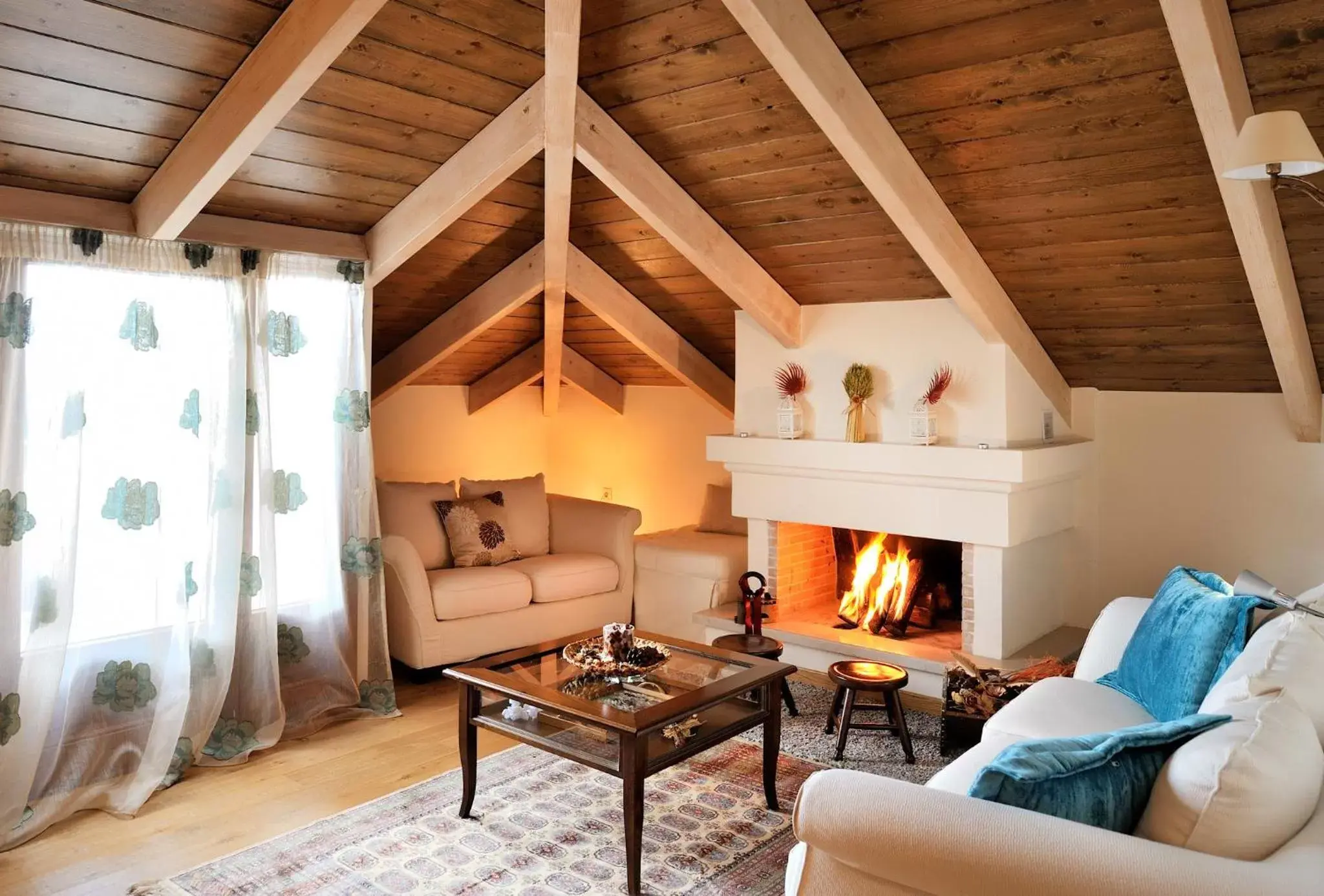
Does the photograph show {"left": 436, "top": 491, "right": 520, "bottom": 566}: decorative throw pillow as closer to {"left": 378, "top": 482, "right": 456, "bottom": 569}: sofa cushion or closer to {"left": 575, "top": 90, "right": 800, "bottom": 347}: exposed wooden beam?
{"left": 378, "top": 482, "right": 456, "bottom": 569}: sofa cushion

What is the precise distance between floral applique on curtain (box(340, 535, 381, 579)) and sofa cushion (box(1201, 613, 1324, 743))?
3329mm

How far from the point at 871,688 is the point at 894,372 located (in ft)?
5.24

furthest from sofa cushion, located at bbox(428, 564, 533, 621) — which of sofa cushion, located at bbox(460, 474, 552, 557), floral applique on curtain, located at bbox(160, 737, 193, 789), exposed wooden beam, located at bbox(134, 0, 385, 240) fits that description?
exposed wooden beam, located at bbox(134, 0, 385, 240)

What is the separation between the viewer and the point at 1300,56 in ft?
9.33

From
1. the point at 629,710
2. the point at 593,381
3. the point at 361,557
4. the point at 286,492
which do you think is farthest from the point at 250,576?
the point at 593,381

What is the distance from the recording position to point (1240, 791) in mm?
1713

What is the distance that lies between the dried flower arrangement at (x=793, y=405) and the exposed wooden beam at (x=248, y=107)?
265 cm

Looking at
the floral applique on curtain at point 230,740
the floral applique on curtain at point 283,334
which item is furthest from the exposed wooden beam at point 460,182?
the floral applique on curtain at point 230,740

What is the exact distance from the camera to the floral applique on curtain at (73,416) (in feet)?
11.5

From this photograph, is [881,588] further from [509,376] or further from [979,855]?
[979,855]

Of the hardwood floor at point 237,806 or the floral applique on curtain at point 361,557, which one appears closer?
the hardwood floor at point 237,806

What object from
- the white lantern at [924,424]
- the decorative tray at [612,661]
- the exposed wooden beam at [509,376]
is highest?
the exposed wooden beam at [509,376]

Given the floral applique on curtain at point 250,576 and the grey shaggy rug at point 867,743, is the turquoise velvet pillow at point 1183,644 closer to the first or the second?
the grey shaggy rug at point 867,743

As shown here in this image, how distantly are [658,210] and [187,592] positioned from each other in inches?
93.8
